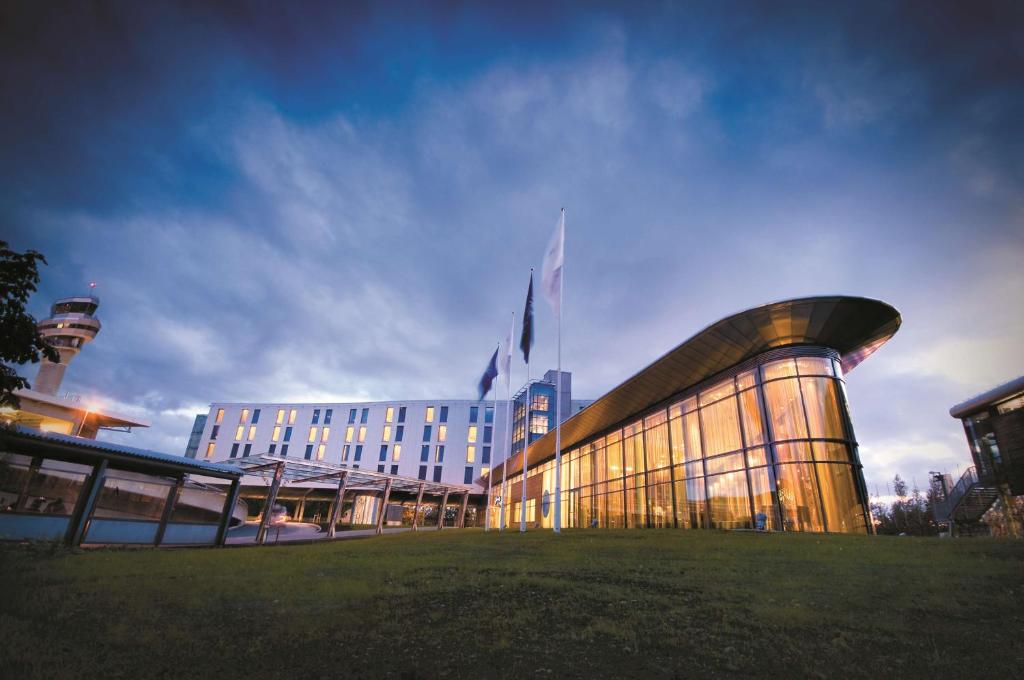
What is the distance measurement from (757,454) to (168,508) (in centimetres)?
3036

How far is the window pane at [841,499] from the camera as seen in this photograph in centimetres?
2308

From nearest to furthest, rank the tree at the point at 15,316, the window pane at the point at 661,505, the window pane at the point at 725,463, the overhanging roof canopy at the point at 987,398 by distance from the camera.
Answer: the tree at the point at 15,316 → the window pane at the point at 725,463 → the overhanging roof canopy at the point at 987,398 → the window pane at the point at 661,505

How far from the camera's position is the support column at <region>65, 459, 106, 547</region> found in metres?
19.1

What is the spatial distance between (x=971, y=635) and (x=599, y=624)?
4.86 m

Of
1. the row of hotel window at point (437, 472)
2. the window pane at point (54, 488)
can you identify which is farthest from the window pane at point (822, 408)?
the row of hotel window at point (437, 472)

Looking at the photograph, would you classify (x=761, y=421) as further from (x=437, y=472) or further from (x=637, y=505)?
(x=437, y=472)

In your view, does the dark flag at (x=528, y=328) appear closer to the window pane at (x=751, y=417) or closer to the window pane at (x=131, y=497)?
the window pane at (x=751, y=417)

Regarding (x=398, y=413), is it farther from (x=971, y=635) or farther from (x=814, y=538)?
(x=971, y=635)

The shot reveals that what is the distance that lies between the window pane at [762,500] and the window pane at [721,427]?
1880mm

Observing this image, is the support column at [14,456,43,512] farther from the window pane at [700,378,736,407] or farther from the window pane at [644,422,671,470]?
the window pane at [700,378,736,407]

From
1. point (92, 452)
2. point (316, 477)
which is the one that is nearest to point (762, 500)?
point (92, 452)

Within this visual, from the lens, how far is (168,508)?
2275 cm

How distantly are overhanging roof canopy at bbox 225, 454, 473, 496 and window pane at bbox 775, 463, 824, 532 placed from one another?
89.8 ft

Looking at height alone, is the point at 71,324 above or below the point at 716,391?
above
